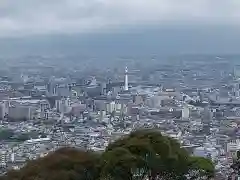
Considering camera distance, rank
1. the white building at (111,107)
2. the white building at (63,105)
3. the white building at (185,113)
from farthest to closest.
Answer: the white building at (63,105)
the white building at (111,107)
the white building at (185,113)

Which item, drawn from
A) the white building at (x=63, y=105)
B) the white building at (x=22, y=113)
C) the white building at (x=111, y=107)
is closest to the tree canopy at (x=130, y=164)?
the white building at (x=22, y=113)

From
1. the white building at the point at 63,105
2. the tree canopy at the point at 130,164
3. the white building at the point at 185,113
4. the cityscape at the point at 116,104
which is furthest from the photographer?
the white building at the point at 63,105

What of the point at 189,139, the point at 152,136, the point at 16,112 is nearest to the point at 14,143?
the point at 189,139

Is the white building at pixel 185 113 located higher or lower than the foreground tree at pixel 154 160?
lower

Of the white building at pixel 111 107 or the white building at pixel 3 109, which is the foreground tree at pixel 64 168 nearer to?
the white building at pixel 3 109

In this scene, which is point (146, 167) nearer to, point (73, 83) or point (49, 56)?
point (73, 83)

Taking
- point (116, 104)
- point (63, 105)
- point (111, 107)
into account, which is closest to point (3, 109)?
point (63, 105)
